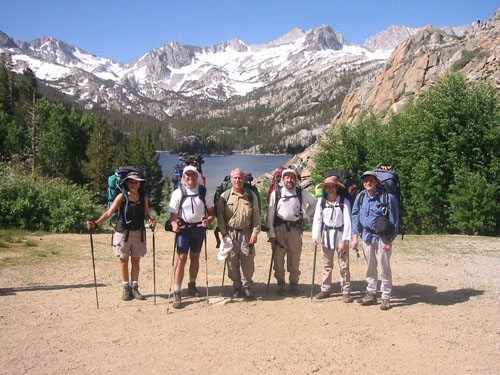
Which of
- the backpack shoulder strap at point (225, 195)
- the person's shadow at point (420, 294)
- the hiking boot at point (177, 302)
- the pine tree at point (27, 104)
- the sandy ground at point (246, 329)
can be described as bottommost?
the sandy ground at point (246, 329)

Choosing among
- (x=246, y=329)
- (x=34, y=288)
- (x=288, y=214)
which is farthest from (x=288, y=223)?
(x=34, y=288)

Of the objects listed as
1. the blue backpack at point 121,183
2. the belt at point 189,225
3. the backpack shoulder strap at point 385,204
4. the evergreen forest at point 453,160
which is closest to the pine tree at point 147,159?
the evergreen forest at point 453,160

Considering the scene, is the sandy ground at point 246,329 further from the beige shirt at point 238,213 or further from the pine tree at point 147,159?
the pine tree at point 147,159

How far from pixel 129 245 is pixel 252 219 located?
6.99ft

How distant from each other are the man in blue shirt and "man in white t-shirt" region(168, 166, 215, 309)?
245 cm

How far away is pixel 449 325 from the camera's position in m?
5.57

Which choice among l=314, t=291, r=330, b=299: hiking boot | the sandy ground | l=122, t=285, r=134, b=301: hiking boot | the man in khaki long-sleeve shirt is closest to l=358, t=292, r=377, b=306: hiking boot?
the sandy ground

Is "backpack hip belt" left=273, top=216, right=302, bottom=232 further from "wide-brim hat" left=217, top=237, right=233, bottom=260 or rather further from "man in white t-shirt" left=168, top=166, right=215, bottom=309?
"man in white t-shirt" left=168, top=166, right=215, bottom=309

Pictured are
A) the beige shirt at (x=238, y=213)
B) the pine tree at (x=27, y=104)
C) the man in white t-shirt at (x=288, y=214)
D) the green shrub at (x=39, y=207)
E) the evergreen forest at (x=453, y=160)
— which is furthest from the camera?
the pine tree at (x=27, y=104)

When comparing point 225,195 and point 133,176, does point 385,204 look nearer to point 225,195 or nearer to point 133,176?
point 225,195

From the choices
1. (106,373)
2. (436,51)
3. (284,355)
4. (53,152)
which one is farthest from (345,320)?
(53,152)

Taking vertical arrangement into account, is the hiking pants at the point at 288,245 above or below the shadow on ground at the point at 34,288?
above

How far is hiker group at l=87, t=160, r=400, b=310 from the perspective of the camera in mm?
6191

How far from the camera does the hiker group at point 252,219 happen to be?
6.19m
